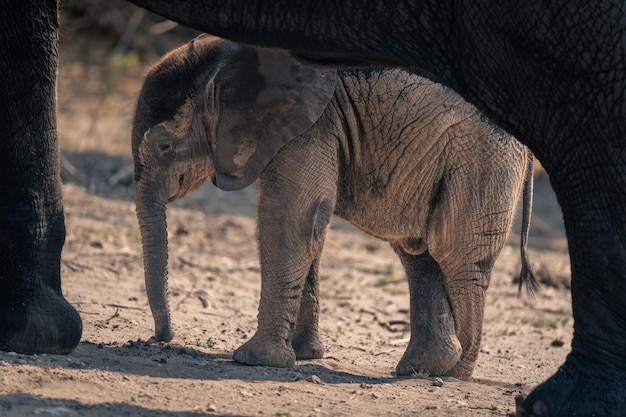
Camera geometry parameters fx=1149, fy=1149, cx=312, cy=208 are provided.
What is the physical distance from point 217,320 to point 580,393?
2954 millimetres

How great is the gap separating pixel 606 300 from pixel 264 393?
4.73 ft

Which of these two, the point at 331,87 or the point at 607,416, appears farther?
the point at 331,87

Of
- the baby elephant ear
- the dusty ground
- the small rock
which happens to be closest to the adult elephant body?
the dusty ground

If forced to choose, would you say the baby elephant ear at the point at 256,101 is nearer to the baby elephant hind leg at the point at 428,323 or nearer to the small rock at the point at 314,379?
the small rock at the point at 314,379

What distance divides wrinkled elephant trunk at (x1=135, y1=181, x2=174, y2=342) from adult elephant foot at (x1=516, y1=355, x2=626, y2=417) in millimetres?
1867

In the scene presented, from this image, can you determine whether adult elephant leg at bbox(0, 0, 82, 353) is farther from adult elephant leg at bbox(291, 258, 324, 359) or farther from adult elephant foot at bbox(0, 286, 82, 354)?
adult elephant leg at bbox(291, 258, 324, 359)

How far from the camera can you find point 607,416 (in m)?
4.05

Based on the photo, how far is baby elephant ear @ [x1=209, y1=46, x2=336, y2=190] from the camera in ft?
17.4

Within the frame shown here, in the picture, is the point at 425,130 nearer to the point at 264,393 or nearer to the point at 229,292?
the point at 264,393

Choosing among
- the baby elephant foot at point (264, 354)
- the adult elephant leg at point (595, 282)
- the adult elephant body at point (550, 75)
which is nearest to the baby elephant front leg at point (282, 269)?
the baby elephant foot at point (264, 354)

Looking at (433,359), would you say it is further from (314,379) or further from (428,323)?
(314,379)

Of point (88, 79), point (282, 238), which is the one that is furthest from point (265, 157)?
point (88, 79)

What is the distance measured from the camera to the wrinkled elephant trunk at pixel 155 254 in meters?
5.30

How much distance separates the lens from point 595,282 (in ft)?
13.0
